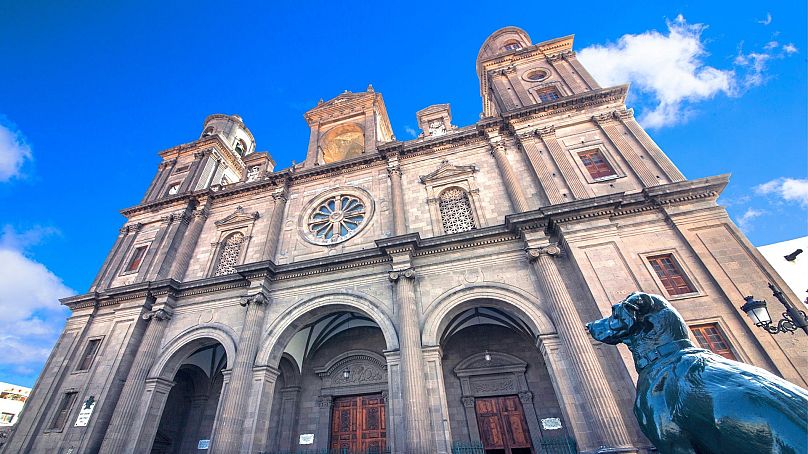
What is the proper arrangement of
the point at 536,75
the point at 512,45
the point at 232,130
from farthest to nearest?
the point at 232,130 → the point at 512,45 → the point at 536,75

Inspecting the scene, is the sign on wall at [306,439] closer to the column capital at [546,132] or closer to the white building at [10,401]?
the column capital at [546,132]

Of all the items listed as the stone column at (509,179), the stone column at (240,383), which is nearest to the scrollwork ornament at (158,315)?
the stone column at (240,383)

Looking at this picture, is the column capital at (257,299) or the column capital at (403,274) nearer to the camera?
the column capital at (403,274)

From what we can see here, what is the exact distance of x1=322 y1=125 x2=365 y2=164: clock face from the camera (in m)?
22.5

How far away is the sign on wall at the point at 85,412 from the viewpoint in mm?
12547

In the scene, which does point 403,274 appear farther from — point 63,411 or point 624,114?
point 63,411

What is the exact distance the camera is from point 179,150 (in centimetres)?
2462

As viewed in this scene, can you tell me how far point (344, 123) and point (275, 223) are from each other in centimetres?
890

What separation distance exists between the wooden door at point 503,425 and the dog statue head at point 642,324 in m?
10.1

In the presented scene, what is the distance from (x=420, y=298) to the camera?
1223 centimetres

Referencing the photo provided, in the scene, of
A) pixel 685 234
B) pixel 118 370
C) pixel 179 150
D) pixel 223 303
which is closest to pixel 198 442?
pixel 118 370

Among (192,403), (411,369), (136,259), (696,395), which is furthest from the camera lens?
(136,259)

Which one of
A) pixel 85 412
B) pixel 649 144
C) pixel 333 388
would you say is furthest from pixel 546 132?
pixel 85 412

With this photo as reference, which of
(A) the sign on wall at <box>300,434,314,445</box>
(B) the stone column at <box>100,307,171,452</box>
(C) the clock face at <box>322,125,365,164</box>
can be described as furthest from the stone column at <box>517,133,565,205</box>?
(B) the stone column at <box>100,307,171,452</box>
